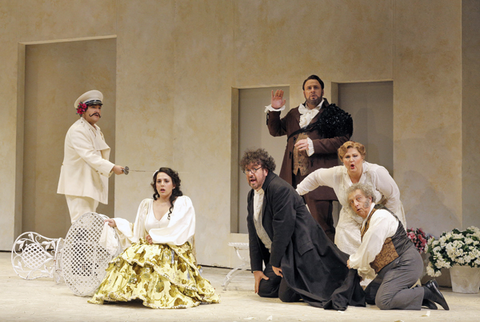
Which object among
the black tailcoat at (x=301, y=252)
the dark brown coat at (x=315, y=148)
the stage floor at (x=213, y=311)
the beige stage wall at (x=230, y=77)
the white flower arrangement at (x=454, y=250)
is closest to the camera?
the stage floor at (x=213, y=311)

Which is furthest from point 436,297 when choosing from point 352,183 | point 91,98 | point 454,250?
point 91,98

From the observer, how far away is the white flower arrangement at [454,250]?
16.0ft

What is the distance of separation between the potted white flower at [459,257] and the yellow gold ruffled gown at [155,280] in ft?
6.35

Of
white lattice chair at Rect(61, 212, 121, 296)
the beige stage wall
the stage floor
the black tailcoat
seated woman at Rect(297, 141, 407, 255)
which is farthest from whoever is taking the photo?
the beige stage wall

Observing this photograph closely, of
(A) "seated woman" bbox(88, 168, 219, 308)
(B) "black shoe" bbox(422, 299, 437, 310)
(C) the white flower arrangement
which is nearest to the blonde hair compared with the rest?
(C) the white flower arrangement

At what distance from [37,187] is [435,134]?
17.1ft

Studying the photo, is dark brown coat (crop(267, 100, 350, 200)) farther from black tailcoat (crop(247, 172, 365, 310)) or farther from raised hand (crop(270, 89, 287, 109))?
black tailcoat (crop(247, 172, 365, 310))

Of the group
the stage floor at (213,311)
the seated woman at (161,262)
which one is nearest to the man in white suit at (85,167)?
the stage floor at (213,311)

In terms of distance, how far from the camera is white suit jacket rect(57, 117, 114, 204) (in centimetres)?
546

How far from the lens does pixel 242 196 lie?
6605 mm

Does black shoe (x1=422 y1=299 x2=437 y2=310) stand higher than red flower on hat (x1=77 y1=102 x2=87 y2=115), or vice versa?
red flower on hat (x1=77 y1=102 x2=87 y2=115)

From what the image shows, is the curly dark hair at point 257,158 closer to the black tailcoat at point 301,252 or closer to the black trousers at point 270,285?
the black tailcoat at point 301,252

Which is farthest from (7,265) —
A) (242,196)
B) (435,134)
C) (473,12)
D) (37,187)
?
(473,12)

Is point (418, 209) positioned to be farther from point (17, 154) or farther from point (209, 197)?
point (17, 154)
